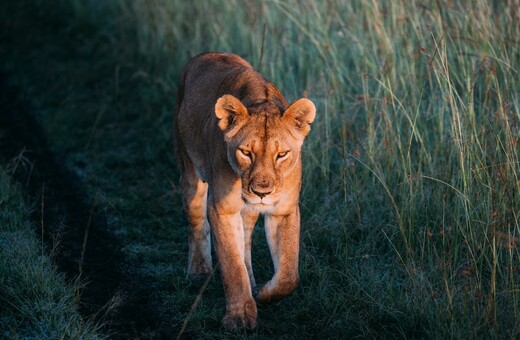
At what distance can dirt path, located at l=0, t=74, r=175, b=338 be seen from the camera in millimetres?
4625

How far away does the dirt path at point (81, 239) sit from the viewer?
462 centimetres

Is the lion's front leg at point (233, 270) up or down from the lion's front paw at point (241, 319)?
up

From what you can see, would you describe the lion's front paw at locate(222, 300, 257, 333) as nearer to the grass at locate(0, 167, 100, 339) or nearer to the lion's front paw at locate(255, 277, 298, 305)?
the lion's front paw at locate(255, 277, 298, 305)

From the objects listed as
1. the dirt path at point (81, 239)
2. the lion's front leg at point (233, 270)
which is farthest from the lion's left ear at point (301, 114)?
the dirt path at point (81, 239)

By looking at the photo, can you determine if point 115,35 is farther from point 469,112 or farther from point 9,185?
point 469,112

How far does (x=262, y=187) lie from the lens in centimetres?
439

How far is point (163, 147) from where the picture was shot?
24.8ft

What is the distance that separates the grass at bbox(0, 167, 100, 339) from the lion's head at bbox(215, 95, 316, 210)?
1.09 metres

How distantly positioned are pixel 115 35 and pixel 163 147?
346cm

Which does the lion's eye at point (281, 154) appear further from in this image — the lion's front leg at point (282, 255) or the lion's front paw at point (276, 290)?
the lion's front paw at point (276, 290)

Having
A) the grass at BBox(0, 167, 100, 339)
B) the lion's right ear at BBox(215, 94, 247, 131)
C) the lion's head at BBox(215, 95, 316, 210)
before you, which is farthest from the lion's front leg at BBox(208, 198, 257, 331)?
the grass at BBox(0, 167, 100, 339)

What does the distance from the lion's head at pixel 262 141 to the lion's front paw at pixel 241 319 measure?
0.54m

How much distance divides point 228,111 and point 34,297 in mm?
1457

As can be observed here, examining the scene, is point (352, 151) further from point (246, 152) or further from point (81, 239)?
point (81, 239)
